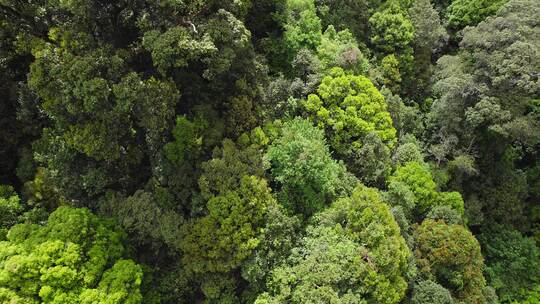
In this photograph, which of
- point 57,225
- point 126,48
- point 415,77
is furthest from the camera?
point 415,77

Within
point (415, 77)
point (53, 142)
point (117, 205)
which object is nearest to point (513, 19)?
point (415, 77)

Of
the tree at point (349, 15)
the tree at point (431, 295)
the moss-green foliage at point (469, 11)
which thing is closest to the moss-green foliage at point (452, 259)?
the tree at point (431, 295)

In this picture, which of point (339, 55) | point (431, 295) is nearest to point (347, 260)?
point (431, 295)

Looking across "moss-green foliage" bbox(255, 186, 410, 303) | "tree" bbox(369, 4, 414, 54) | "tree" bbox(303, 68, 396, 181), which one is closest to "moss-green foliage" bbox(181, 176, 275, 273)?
"moss-green foliage" bbox(255, 186, 410, 303)

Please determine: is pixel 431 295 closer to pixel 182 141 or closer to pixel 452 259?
pixel 452 259

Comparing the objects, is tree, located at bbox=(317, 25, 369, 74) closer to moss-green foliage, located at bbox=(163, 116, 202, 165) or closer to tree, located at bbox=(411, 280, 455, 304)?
moss-green foliage, located at bbox=(163, 116, 202, 165)

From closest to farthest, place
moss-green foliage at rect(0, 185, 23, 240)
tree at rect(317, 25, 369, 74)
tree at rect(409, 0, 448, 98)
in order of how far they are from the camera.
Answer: moss-green foliage at rect(0, 185, 23, 240)
tree at rect(317, 25, 369, 74)
tree at rect(409, 0, 448, 98)

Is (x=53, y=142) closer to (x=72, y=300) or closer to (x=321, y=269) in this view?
(x=72, y=300)
